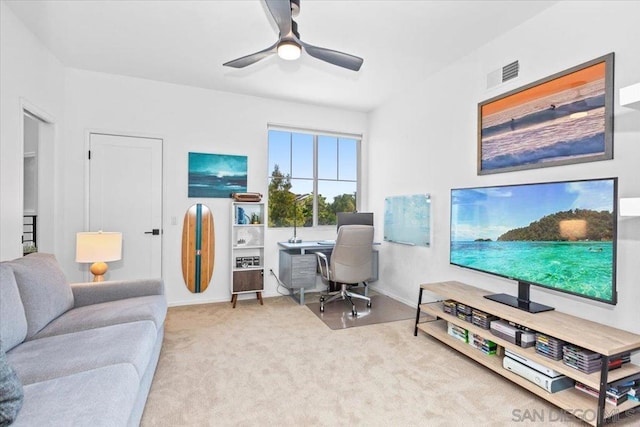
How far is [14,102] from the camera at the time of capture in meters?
2.52

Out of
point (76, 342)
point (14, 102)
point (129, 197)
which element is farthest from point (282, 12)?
point (129, 197)

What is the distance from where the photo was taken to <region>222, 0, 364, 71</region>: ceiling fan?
184cm

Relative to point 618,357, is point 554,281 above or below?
above

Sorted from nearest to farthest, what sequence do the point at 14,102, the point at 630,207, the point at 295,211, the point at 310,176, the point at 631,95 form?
the point at 631,95
the point at 630,207
the point at 14,102
the point at 295,211
the point at 310,176

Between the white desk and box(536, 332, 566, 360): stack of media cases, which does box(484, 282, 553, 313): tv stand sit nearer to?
box(536, 332, 566, 360): stack of media cases

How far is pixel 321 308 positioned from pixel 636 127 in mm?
3069

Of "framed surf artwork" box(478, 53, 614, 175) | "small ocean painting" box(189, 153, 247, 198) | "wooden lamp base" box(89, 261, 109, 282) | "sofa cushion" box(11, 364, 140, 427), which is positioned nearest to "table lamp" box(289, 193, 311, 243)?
"small ocean painting" box(189, 153, 247, 198)

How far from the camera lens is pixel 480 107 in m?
3.01

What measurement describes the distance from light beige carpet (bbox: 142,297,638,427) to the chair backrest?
26.7 inches

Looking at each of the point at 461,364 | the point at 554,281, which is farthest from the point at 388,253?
the point at 554,281

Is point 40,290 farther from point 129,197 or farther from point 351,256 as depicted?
point 351,256

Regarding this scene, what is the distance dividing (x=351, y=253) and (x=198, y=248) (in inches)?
76.8

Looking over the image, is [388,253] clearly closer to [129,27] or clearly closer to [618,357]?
[618,357]

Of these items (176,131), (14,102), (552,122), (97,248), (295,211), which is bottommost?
(97,248)
